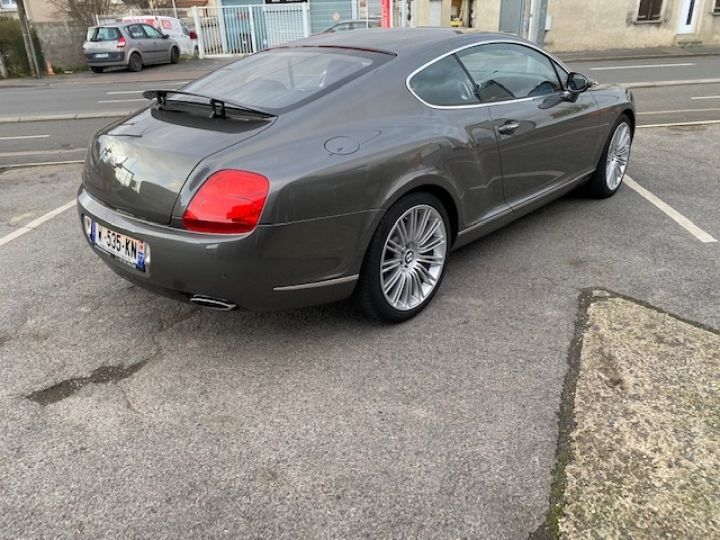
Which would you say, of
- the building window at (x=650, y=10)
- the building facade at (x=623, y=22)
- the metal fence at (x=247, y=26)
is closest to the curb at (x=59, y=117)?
the metal fence at (x=247, y=26)

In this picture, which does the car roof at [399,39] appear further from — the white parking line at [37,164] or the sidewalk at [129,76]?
the sidewalk at [129,76]

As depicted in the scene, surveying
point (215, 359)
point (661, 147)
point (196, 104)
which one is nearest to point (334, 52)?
point (196, 104)

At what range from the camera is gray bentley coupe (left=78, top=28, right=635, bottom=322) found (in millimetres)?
2695

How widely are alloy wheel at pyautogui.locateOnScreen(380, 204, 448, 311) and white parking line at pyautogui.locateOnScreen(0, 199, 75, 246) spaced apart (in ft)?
10.7

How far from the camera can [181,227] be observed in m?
2.73

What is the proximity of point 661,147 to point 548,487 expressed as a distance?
19.5 feet

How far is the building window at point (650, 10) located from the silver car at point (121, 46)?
55.9ft

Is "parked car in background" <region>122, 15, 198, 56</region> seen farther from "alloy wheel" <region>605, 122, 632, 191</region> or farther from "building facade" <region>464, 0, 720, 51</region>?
"alloy wheel" <region>605, 122, 632, 191</region>

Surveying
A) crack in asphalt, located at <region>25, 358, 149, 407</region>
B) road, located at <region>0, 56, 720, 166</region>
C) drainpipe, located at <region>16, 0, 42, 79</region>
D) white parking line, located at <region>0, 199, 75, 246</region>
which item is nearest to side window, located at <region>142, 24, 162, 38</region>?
road, located at <region>0, 56, 720, 166</region>

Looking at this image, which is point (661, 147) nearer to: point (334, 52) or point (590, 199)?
point (590, 199)

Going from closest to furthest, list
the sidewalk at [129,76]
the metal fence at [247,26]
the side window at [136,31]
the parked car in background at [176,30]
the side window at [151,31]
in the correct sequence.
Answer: the sidewalk at [129,76], the side window at [136,31], the side window at [151,31], the parked car in background at [176,30], the metal fence at [247,26]

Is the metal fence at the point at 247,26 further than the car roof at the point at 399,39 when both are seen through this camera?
Yes

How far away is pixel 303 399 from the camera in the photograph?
276cm

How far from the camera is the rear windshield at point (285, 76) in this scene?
3.14 metres
